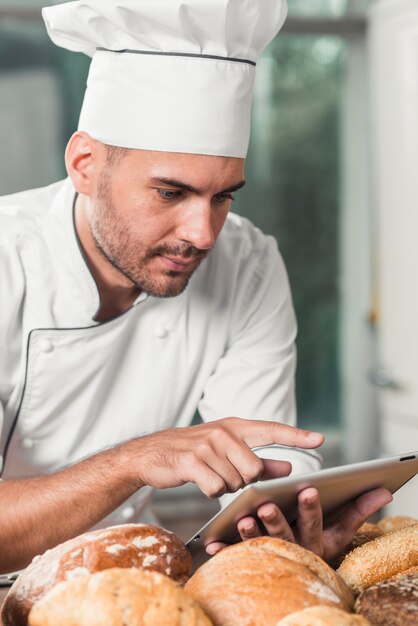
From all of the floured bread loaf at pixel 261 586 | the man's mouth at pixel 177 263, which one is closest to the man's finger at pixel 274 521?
the floured bread loaf at pixel 261 586

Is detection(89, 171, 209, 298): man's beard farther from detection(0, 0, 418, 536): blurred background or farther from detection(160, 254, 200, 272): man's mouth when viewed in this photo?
detection(0, 0, 418, 536): blurred background

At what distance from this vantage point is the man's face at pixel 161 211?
1.41 m

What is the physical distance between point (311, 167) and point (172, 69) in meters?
3.03

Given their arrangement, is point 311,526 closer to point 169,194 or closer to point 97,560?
point 97,560

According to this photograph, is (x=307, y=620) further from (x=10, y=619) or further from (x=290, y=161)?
(x=290, y=161)

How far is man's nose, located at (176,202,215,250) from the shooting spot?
140 cm

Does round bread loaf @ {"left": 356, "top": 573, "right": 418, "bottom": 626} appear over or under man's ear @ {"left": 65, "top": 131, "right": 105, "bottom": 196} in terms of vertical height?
under

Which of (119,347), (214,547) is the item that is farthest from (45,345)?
(214,547)

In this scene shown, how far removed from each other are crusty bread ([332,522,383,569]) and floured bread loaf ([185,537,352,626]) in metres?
0.18

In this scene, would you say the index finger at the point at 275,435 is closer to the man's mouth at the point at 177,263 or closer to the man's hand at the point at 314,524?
the man's hand at the point at 314,524

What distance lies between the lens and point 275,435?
3.60 feet

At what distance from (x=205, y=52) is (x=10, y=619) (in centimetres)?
99

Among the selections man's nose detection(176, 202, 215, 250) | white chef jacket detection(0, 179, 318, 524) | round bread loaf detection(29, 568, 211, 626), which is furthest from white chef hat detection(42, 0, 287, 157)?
round bread loaf detection(29, 568, 211, 626)

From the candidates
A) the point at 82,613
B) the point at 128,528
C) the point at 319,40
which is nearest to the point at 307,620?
the point at 82,613
